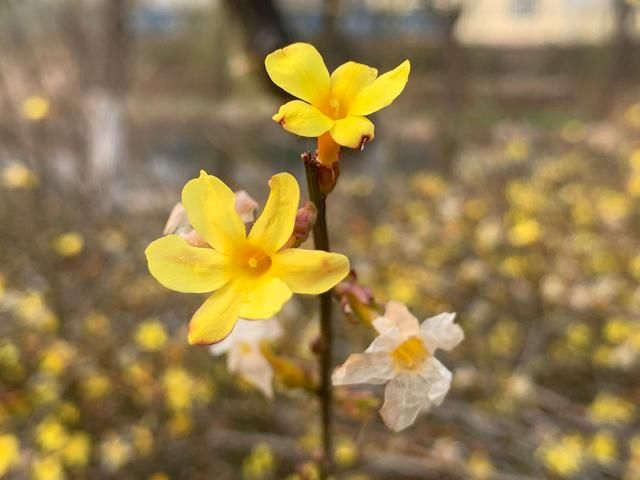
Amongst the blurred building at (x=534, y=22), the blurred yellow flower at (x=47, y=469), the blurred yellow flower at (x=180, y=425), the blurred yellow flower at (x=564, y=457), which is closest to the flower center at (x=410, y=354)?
the blurred yellow flower at (x=564, y=457)

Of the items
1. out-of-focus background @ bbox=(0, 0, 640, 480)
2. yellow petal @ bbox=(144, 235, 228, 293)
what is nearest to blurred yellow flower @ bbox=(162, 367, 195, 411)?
out-of-focus background @ bbox=(0, 0, 640, 480)

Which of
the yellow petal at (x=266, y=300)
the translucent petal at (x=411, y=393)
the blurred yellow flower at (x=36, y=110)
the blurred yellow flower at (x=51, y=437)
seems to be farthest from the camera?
the blurred yellow flower at (x=36, y=110)

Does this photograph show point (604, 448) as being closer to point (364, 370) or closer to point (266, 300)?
point (364, 370)

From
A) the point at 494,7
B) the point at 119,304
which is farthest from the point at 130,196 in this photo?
the point at 494,7

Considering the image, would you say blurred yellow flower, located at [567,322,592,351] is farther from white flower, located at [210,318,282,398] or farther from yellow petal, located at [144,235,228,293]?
yellow petal, located at [144,235,228,293]

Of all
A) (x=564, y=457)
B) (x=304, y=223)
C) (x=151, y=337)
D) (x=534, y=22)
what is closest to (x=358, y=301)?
(x=304, y=223)

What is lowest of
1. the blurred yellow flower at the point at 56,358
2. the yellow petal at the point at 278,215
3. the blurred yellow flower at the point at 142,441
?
the blurred yellow flower at the point at 142,441

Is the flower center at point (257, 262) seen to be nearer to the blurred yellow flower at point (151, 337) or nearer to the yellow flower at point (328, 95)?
the yellow flower at point (328, 95)
